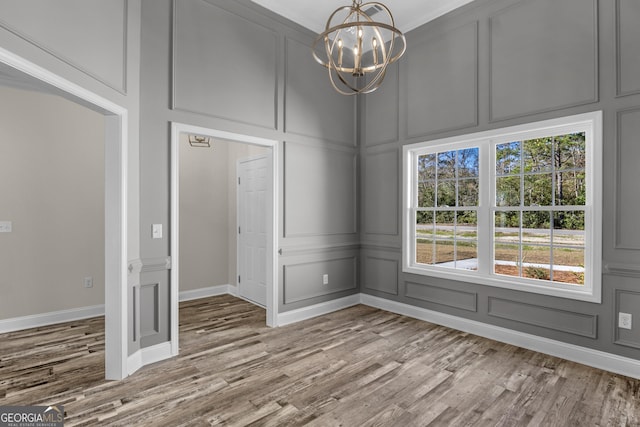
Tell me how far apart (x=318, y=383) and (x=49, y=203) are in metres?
3.73

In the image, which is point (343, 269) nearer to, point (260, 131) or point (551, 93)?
point (260, 131)

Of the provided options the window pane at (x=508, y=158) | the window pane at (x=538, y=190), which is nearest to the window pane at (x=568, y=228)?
the window pane at (x=538, y=190)

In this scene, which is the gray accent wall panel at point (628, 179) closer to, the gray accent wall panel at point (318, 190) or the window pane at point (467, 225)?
the window pane at point (467, 225)

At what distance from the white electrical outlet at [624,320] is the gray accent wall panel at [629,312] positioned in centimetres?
2

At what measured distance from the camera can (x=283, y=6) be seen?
150 inches

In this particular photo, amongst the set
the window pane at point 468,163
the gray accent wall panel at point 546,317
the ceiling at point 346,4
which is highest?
the ceiling at point 346,4

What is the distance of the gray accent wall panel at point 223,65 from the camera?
10.4ft

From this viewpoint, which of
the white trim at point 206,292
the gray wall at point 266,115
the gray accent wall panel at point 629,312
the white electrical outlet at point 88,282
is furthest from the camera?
the white trim at point 206,292

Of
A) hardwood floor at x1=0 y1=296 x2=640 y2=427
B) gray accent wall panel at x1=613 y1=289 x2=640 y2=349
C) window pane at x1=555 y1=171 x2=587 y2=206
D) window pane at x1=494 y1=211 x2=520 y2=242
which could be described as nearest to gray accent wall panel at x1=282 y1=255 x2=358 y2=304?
hardwood floor at x1=0 y1=296 x2=640 y2=427

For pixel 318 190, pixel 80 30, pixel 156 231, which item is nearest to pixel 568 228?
pixel 318 190

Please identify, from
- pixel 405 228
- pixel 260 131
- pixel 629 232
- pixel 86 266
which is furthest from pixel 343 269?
pixel 86 266

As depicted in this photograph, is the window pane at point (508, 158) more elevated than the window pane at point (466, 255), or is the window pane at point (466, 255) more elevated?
the window pane at point (508, 158)

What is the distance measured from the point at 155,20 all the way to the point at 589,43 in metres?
3.95

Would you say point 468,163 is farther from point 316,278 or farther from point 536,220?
point 316,278
